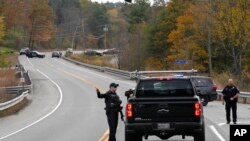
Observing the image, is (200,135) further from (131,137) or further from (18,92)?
(18,92)

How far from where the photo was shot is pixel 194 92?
15430 mm

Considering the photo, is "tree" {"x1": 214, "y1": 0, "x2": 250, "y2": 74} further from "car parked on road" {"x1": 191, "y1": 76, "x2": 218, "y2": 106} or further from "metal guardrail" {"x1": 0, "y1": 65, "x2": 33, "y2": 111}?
"car parked on road" {"x1": 191, "y1": 76, "x2": 218, "y2": 106}

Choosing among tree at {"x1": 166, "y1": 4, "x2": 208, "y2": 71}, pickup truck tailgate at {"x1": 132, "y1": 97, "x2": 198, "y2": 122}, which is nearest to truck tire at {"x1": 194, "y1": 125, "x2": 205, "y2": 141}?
pickup truck tailgate at {"x1": 132, "y1": 97, "x2": 198, "y2": 122}

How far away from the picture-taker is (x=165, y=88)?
15648 mm

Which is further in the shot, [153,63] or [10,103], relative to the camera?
[153,63]

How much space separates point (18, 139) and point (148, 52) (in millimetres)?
72827

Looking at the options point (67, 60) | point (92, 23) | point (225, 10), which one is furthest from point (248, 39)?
point (92, 23)

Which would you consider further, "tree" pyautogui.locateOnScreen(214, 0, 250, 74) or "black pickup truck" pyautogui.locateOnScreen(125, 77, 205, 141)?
"tree" pyautogui.locateOnScreen(214, 0, 250, 74)

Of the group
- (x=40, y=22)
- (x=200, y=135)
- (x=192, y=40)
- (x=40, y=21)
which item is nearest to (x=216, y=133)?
(x=200, y=135)

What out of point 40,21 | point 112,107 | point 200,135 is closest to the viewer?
point 200,135

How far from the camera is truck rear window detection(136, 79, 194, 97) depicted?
15523 millimetres

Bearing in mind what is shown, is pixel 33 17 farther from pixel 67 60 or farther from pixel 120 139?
pixel 120 139

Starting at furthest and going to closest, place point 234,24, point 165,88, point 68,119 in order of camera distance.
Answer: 1. point 234,24
2. point 68,119
3. point 165,88

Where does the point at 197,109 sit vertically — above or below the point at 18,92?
above
